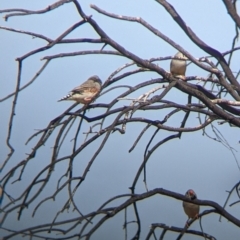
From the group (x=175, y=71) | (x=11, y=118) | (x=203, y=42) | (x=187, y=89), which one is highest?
(x=175, y=71)

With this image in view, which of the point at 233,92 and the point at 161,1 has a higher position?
the point at 161,1

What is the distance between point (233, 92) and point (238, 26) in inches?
17.3

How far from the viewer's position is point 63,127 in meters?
3.99

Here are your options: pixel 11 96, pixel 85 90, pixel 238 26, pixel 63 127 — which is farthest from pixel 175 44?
pixel 85 90

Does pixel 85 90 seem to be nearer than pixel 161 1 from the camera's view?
No

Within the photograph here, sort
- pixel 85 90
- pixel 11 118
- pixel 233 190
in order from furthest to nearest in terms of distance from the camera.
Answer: pixel 85 90, pixel 233 190, pixel 11 118

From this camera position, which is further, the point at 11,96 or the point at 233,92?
the point at 233,92

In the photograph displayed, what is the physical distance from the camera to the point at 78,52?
12.0ft

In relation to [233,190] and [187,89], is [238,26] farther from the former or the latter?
[233,190]

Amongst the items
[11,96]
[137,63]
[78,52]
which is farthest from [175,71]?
[11,96]

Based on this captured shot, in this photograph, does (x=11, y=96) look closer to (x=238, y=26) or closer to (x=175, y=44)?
(x=175, y=44)

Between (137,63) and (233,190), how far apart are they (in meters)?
1.53

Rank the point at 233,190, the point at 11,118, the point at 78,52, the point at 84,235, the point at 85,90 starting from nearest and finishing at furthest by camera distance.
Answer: the point at 11,118 < the point at 78,52 < the point at 84,235 < the point at 233,190 < the point at 85,90

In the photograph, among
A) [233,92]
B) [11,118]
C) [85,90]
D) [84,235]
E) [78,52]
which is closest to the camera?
[11,118]
